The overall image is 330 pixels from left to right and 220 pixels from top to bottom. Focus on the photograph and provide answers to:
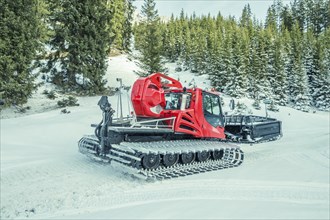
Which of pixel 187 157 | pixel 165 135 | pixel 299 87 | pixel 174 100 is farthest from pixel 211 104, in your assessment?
pixel 299 87

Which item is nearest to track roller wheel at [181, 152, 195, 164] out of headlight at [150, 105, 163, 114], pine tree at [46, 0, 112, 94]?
headlight at [150, 105, 163, 114]

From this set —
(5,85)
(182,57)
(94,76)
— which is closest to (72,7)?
(94,76)

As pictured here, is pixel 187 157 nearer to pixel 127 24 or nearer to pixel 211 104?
pixel 211 104

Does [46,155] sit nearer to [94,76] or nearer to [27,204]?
[27,204]

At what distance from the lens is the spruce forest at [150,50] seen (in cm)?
2091

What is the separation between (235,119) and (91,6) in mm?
16970

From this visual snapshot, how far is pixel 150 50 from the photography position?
3212cm

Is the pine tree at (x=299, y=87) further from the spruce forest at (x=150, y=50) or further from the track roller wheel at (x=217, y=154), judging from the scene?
the track roller wheel at (x=217, y=154)

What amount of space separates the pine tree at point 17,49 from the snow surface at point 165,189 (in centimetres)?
892

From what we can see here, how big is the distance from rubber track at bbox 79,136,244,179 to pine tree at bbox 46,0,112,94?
50.8 ft

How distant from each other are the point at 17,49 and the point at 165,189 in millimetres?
17382

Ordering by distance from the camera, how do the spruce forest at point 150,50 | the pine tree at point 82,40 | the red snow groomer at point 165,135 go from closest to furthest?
the red snow groomer at point 165,135 → the spruce forest at point 150,50 → the pine tree at point 82,40

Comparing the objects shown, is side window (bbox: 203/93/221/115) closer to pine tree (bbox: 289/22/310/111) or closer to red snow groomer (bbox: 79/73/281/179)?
red snow groomer (bbox: 79/73/281/179)

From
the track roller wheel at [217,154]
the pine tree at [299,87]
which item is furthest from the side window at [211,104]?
the pine tree at [299,87]
